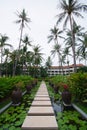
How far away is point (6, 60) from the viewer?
57938 mm

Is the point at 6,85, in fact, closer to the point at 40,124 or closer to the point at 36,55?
the point at 40,124

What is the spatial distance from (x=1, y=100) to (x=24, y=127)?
5828 mm

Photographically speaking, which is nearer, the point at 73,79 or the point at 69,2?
the point at 73,79

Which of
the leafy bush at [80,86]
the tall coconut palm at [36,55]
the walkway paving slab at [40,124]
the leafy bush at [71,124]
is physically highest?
the tall coconut palm at [36,55]

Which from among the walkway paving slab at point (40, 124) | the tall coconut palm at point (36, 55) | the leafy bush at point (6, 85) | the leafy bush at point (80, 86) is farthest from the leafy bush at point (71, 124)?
the tall coconut palm at point (36, 55)

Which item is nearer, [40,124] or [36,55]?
[40,124]

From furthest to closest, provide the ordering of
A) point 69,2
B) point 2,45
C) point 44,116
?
point 2,45
point 69,2
point 44,116

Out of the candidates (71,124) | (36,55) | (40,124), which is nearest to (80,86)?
(71,124)

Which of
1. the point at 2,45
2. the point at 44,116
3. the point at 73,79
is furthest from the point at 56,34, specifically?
the point at 44,116

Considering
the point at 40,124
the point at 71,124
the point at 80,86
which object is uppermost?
the point at 80,86

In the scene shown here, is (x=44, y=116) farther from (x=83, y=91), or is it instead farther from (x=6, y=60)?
(x=6, y=60)

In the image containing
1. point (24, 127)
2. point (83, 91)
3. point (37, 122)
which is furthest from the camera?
point (83, 91)

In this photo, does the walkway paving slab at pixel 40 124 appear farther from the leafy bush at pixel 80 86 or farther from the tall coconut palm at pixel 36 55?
the tall coconut palm at pixel 36 55

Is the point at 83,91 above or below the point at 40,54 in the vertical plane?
below
